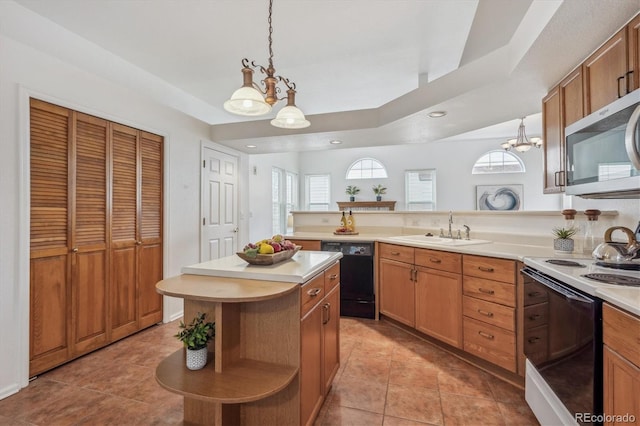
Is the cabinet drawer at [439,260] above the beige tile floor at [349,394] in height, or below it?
above

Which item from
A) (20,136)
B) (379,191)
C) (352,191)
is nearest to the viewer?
(20,136)

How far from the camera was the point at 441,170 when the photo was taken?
7066 millimetres

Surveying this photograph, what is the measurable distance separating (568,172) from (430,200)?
551 cm

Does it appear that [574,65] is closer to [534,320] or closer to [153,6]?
[534,320]

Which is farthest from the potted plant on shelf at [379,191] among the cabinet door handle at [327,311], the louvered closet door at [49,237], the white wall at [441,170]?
the louvered closet door at [49,237]

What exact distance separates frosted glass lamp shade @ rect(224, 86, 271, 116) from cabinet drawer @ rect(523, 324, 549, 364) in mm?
2003

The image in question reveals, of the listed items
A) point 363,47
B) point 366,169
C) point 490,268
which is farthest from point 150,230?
point 366,169

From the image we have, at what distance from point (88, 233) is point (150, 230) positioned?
24.9 inches

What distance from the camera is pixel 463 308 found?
234 centimetres

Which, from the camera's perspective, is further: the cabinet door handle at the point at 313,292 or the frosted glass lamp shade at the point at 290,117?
the frosted glass lamp shade at the point at 290,117

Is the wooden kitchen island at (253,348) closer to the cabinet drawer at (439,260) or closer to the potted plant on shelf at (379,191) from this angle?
the cabinet drawer at (439,260)

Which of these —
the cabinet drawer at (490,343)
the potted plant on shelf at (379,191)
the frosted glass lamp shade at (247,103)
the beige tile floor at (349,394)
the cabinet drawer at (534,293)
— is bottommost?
the beige tile floor at (349,394)

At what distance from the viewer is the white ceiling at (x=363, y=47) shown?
1789 mm

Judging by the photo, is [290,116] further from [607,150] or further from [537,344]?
[537,344]
